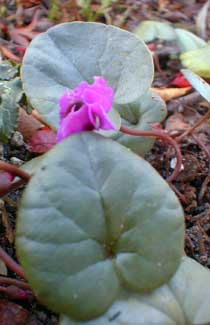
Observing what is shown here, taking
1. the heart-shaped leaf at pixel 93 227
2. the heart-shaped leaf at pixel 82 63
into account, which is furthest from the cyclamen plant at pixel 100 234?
the heart-shaped leaf at pixel 82 63

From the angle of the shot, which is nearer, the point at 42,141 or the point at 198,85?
the point at 198,85

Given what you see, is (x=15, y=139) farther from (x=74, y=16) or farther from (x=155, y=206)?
(x=74, y=16)

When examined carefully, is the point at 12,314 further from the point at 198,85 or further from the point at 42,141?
the point at 198,85

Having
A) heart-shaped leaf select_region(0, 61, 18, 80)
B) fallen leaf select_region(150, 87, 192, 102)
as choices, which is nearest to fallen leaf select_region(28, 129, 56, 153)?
heart-shaped leaf select_region(0, 61, 18, 80)

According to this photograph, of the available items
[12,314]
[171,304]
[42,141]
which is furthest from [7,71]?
[171,304]

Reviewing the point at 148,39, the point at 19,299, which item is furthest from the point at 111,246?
the point at 148,39

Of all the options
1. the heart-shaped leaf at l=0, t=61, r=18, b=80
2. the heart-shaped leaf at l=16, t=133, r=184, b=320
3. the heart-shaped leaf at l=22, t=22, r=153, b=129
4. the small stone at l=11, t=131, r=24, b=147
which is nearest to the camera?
the heart-shaped leaf at l=16, t=133, r=184, b=320

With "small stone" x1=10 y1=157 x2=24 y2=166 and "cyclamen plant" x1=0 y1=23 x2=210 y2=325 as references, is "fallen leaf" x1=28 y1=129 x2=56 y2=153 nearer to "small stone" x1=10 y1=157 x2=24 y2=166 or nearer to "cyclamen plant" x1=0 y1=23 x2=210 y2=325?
"small stone" x1=10 y1=157 x2=24 y2=166
